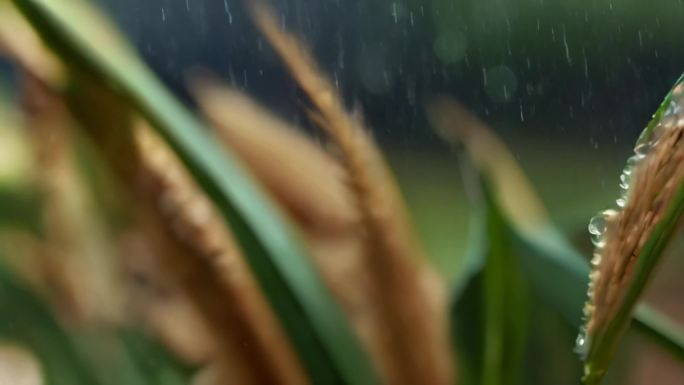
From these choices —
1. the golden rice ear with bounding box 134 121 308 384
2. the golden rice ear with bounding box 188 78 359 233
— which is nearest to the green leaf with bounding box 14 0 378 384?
the golden rice ear with bounding box 134 121 308 384

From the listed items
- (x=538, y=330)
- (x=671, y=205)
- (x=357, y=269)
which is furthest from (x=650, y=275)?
(x=357, y=269)

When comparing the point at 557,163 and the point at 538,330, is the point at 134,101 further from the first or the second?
the point at 557,163

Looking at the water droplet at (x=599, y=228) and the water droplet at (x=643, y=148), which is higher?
the water droplet at (x=643, y=148)

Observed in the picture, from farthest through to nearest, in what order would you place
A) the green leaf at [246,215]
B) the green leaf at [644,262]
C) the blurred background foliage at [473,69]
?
the blurred background foliage at [473,69] → the green leaf at [246,215] → the green leaf at [644,262]

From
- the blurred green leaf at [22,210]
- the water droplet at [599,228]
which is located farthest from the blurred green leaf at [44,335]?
the water droplet at [599,228]

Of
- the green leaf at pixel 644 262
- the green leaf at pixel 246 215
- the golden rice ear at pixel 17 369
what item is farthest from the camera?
the golden rice ear at pixel 17 369

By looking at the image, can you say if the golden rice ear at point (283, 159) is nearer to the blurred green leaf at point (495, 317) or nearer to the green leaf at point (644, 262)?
the blurred green leaf at point (495, 317)

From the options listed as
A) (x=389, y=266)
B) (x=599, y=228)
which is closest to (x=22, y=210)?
(x=389, y=266)
